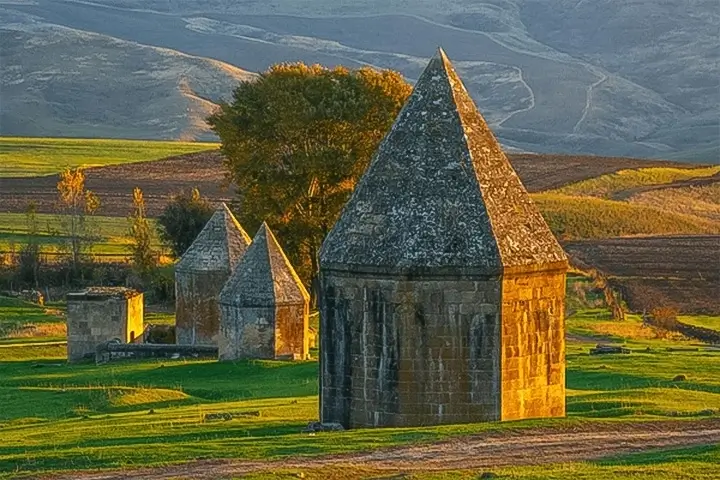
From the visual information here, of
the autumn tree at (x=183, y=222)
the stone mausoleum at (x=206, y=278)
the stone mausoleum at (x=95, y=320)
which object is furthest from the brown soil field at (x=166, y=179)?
the stone mausoleum at (x=95, y=320)

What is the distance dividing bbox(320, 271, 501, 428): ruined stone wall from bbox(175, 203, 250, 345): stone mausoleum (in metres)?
26.6

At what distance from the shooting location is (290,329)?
1828 inches

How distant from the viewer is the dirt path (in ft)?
69.6

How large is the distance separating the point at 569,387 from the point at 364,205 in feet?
36.6

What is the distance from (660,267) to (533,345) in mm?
49645

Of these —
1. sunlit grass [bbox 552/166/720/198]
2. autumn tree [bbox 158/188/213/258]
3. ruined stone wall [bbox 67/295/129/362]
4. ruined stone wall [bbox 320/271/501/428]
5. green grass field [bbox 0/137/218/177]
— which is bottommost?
ruined stone wall [bbox 67/295/129/362]

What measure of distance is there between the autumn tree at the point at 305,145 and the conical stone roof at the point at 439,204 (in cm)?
3883

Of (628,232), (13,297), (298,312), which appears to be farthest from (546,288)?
(628,232)

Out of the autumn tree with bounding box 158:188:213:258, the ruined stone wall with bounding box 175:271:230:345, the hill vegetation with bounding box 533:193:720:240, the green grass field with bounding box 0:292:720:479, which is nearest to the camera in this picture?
the green grass field with bounding box 0:292:720:479

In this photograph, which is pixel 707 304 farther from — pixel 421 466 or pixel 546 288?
pixel 421 466

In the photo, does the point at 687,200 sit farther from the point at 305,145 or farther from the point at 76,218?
the point at 305,145

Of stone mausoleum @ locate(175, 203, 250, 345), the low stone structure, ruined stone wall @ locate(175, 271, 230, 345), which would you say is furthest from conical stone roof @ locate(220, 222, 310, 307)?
ruined stone wall @ locate(175, 271, 230, 345)

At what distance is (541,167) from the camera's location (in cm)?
12712

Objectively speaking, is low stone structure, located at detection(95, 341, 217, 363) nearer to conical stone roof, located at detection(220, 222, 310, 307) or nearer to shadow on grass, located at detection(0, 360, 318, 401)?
shadow on grass, located at detection(0, 360, 318, 401)
